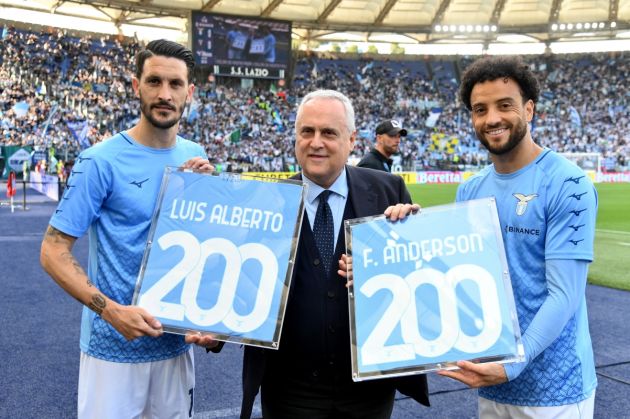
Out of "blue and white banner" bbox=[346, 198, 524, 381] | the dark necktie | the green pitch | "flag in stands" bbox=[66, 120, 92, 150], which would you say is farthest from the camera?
"flag in stands" bbox=[66, 120, 92, 150]

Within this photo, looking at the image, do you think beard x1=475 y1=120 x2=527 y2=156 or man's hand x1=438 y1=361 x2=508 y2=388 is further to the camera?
beard x1=475 y1=120 x2=527 y2=156

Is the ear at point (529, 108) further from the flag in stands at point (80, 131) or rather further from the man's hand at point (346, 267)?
the flag in stands at point (80, 131)

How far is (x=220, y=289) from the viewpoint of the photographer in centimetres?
235

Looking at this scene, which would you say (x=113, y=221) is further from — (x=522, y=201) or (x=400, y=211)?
(x=522, y=201)

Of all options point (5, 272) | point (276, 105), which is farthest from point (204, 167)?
point (276, 105)

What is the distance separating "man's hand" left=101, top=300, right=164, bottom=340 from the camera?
2.26 m

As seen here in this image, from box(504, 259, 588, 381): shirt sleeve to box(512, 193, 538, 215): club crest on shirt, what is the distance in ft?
0.81

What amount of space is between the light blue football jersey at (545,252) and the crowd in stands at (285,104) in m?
30.9

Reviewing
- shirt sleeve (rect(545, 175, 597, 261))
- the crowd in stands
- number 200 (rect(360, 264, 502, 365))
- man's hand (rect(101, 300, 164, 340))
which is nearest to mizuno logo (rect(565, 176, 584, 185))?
shirt sleeve (rect(545, 175, 597, 261))

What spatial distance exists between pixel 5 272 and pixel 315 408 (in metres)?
8.59

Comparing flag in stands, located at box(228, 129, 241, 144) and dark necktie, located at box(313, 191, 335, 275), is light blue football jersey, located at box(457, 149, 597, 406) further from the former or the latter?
flag in stands, located at box(228, 129, 241, 144)

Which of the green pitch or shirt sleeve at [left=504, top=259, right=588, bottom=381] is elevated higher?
shirt sleeve at [left=504, top=259, right=588, bottom=381]

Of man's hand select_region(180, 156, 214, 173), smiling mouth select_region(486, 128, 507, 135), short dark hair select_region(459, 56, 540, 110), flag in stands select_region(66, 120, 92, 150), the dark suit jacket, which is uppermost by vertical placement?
flag in stands select_region(66, 120, 92, 150)

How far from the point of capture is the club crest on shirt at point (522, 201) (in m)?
2.22
